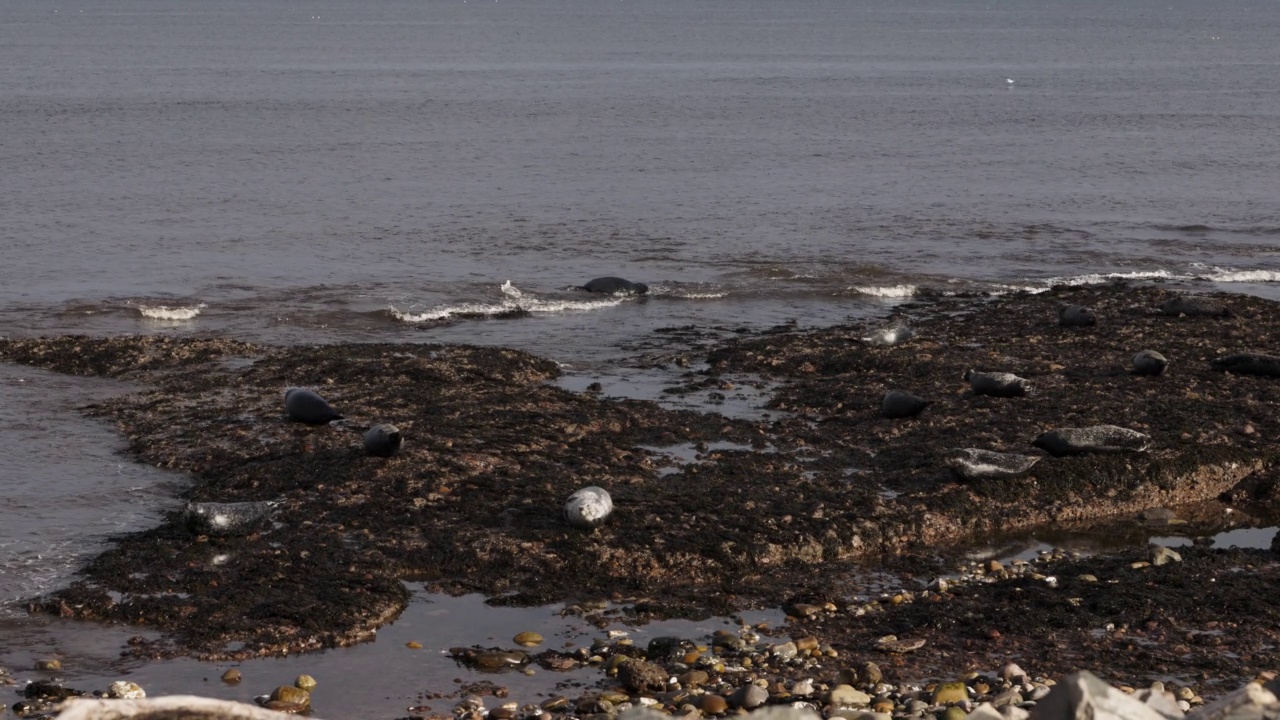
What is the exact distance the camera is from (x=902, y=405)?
14.5m

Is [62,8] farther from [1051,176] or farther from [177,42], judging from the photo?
[1051,176]

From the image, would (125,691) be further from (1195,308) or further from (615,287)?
(1195,308)

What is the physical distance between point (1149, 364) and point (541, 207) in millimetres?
19280

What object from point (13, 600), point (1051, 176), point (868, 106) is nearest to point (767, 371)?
point (13, 600)

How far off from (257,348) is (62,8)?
191 m

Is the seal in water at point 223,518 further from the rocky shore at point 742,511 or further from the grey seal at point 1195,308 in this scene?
the grey seal at point 1195,308

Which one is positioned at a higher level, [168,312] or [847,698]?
[847,698]

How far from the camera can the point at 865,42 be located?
388 feet

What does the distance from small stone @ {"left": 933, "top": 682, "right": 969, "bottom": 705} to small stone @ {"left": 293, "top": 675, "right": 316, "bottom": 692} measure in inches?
153

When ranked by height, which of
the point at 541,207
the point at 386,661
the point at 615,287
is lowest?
the point at 541,207

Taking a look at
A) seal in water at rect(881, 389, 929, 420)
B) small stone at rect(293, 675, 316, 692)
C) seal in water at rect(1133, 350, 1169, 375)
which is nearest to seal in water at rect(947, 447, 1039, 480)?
seal in water at rect(881, 389, 929, 420)

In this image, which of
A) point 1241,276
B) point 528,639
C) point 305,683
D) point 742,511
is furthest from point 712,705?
point 1241,276

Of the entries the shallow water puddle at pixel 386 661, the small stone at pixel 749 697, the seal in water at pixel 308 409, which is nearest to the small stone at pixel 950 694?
the small stone at pixel 749 697

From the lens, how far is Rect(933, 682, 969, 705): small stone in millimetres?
8547
